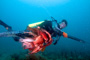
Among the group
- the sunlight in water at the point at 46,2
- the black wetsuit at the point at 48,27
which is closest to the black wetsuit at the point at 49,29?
the black wetsuit at the point at 48,27

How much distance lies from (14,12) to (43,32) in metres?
129

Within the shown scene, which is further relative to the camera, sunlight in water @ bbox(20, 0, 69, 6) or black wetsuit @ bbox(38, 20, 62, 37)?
sunlight in water @ bbox(20, 0, 69, 6)

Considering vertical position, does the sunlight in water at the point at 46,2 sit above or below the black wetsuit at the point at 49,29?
above

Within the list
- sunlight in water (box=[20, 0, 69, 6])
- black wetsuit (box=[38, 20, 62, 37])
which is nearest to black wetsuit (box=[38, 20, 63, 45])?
black wetsuit (box=[38, 20, 62, 37])

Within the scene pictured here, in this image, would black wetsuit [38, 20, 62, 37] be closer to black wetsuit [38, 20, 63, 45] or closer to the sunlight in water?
black wetsuit [38, 20, 63, 45]

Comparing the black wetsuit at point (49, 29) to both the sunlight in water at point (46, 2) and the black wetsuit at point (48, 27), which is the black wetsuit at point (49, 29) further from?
the sunlight in water at point (46, 2)

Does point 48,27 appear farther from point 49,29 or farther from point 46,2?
point 46,2

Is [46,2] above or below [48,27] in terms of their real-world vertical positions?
above

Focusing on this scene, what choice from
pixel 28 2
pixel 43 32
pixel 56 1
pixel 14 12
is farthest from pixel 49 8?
pixel 43 32

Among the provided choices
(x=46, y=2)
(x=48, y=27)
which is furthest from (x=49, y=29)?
(x=46, y=2)

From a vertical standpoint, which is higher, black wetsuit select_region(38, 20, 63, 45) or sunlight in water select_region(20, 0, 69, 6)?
sunlight in water select_region(20, 0, 69, 6)

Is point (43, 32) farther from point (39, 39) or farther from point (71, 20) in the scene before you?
point (71, 20)

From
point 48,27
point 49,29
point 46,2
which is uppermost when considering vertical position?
point 46,2

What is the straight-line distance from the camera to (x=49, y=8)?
416ft
